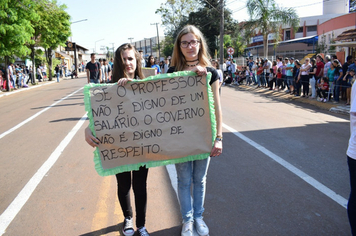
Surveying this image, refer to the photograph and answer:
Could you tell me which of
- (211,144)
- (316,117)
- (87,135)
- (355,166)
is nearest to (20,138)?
(87,135)

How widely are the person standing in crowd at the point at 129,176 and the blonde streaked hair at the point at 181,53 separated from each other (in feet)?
1.31

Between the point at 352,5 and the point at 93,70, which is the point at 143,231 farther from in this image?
the point at 352,5

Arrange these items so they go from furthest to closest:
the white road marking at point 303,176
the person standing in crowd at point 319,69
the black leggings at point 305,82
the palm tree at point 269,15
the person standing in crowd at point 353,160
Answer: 1. the palm tree at point 269,15
2. the black leggings at point 305,82
3. the person standing in crowd at point 319,69
4. the white road marking at point 303,176
5. the person standing in crowd at point 353,160

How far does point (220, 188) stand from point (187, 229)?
52.8 inches

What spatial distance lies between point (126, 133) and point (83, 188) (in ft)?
6.49

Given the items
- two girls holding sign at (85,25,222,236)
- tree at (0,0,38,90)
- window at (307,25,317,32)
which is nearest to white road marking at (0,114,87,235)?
two girls holding sign at (85,25,222,236)

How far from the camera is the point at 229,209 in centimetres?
361

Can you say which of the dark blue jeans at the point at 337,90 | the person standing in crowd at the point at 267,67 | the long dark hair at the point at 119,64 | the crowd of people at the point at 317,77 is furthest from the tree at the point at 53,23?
the long dark hair at the point at 119,64

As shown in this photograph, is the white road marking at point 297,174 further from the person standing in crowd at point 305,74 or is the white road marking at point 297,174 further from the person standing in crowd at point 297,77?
the person standing in crowd at point 297,77

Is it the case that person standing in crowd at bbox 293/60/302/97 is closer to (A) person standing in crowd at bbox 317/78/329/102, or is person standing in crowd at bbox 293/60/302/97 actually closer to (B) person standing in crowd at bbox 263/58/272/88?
(A) person standing in crowd at bbox 317/78/329/102

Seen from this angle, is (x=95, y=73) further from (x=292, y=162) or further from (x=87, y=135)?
(x=87, y=135)

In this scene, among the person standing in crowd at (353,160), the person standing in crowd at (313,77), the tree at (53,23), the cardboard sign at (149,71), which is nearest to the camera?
the person standing in crowd at (353,160)

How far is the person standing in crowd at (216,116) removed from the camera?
2854 millimetres

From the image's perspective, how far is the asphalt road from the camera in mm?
3312
